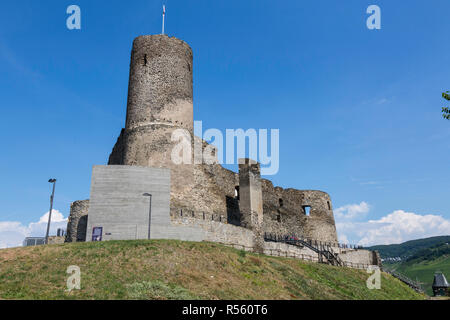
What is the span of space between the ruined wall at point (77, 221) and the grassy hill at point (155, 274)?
10.0 meters

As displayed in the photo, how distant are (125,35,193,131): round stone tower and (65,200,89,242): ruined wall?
7.83m

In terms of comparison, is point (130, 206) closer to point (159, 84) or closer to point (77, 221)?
point (77, 221)

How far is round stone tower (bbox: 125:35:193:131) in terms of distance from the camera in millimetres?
33469

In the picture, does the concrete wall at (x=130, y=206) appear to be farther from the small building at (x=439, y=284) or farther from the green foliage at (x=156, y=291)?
the small building at (x=439, y=284)

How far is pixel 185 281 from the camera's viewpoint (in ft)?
57.5

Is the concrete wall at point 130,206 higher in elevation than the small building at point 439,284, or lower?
higher

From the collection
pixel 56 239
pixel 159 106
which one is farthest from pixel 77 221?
pixel 159 106

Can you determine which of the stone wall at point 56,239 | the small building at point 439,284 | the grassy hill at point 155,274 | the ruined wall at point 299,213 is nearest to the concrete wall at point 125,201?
the grassy hill at point 155,274

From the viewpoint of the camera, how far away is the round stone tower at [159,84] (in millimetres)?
33469

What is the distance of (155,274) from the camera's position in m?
17.7

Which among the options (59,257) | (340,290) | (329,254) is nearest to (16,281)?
(59,257)

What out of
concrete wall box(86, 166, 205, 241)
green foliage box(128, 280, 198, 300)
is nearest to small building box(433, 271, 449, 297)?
concrete wall box(86, 166, 205, 241)
